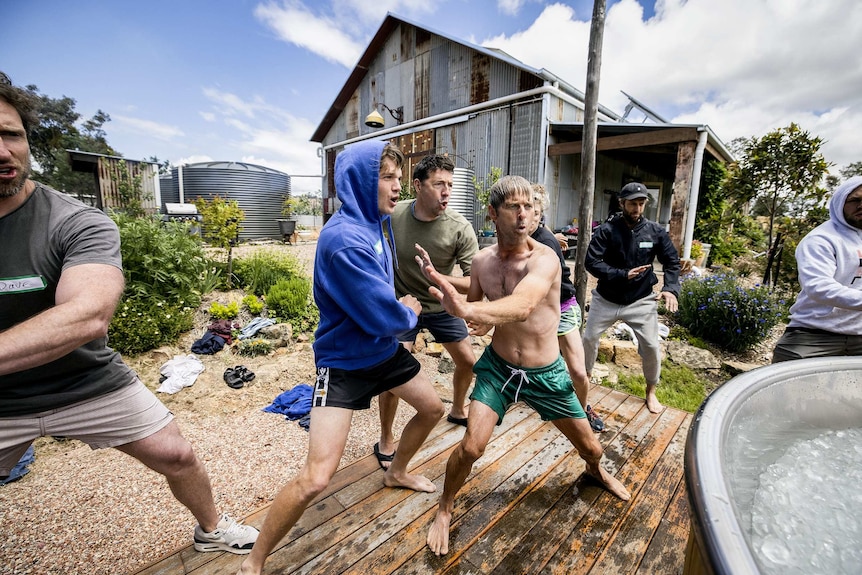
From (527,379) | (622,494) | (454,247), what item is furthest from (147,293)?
(622,494)

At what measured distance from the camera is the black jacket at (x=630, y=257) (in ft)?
10.7

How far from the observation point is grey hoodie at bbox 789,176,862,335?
236cm

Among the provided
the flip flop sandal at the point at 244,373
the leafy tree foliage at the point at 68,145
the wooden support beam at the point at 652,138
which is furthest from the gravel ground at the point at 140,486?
the leafy tree foliage at the point at 68,145

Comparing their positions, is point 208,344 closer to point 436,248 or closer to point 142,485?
point 142,485

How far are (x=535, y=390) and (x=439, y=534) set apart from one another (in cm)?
84

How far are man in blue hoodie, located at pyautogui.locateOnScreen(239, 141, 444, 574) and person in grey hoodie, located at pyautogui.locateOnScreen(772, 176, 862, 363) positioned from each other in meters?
2.41

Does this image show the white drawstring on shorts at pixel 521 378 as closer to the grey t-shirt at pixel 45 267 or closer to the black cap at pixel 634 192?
the grey t-shirt at pixel 45 267

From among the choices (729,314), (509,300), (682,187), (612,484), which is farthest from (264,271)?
(682,187)

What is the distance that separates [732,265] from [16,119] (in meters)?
12.9

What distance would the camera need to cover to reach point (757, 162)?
7.86m

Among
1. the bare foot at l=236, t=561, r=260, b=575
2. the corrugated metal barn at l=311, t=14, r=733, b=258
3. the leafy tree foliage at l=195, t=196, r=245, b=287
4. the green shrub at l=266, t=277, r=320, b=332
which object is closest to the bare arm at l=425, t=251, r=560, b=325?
the bare foot at l=236, t=561, r=260, b=575

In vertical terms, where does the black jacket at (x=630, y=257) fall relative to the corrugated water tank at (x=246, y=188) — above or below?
below

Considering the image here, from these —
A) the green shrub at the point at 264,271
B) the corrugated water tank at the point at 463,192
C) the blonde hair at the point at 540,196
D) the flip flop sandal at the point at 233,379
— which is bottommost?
the flip flop sandal at the point at 233,379

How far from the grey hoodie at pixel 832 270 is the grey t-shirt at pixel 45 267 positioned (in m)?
3.53
